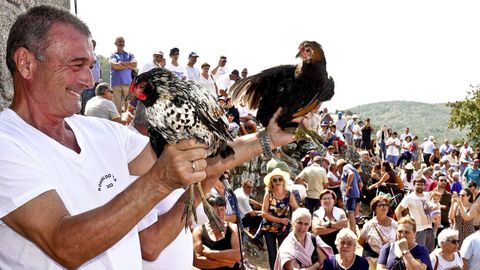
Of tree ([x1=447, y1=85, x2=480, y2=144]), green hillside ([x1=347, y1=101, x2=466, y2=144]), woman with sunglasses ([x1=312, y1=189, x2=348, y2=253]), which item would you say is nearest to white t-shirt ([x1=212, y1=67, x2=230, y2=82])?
woman with sunglasses ([x1=312, y1=189, x2=348, y2=253])

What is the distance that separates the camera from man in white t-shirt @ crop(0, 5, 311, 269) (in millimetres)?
1789

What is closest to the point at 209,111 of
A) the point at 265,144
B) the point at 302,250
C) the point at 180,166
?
the point at 265,144

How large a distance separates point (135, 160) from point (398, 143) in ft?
69.6

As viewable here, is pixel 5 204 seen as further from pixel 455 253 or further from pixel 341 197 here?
pixel 341 197

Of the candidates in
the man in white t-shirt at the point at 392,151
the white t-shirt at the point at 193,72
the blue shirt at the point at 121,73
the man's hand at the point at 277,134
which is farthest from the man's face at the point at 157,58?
the man in white t-shirt at the point at 392,151

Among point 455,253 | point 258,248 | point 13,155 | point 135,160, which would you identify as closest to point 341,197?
point 258,248

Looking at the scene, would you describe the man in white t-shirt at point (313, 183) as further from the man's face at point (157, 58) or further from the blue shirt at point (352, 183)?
the man's face at point (157, 58)

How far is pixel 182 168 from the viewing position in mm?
1853

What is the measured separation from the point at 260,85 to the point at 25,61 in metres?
1.82

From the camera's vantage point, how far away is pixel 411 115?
438 ft

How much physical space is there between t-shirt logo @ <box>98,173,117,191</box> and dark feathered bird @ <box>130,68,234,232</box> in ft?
1.00

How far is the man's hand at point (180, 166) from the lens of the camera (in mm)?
1840

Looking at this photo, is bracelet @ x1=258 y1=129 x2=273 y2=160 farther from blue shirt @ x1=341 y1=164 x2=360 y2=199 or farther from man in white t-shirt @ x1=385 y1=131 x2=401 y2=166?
man in white t-shirt @ x1=385 y1=131 x2=401 y2=166

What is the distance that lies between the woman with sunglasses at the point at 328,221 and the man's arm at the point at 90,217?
7.11m
